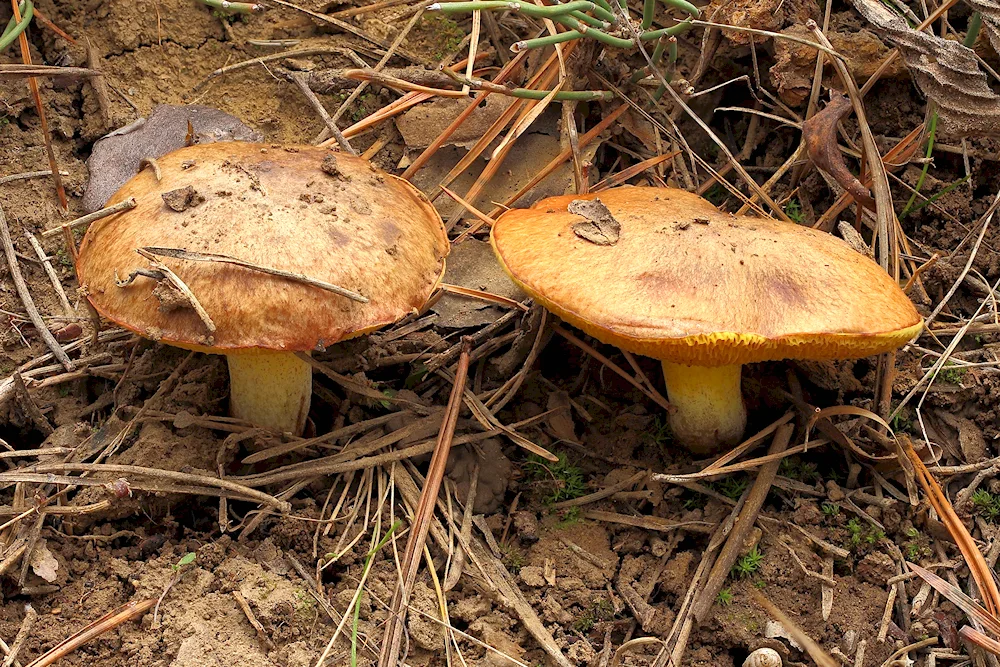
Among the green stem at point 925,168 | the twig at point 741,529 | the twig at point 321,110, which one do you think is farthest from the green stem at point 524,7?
the twig at point 741,529

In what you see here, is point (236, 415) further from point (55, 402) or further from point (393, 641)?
point (393, 641)

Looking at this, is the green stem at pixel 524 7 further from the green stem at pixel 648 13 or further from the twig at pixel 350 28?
the twig at pixel 350 28

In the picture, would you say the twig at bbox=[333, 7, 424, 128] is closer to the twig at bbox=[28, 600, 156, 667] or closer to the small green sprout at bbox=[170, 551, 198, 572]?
the small green sprout at bbox=[170, 551, 198, 572]

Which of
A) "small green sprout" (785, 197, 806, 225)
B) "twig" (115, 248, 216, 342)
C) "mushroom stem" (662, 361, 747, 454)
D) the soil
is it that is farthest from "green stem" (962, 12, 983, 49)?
"twig" (115, 248, 216, 342)

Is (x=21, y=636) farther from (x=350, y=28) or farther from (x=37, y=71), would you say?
(x=350, y=28)

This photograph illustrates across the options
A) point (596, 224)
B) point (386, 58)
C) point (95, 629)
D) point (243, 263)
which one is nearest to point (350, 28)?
point (386, 58)

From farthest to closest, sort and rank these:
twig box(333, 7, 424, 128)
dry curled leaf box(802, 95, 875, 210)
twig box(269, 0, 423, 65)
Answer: twig box(269, 0, 423, 65) → twig box(333, 7, 424, 128) → dry curled leaf box(802, 95, 875, 210)
